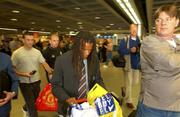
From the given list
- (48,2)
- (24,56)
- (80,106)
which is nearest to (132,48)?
(24,56)

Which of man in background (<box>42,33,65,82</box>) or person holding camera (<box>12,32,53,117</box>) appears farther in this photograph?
man in background (<box>42,33,65,82</box>)

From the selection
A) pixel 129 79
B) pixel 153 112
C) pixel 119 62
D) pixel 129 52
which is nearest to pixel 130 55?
pixel 129 52

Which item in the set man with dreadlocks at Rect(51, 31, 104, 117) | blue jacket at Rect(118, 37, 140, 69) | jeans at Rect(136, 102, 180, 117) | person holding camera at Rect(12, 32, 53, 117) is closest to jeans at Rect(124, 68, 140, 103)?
blue jacket at Rect(118, 37, 140, 69)

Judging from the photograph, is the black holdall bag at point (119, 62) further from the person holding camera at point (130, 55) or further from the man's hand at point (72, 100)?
the man's hand at point (72, 100)

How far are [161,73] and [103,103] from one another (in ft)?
1.84

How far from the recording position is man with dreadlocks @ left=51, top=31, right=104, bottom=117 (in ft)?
8.71

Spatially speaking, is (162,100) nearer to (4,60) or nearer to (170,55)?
(170,55)

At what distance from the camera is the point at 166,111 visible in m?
2.01

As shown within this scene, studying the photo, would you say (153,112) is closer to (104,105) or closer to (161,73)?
(161,73)

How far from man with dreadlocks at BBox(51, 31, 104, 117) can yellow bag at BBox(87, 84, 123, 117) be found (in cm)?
32

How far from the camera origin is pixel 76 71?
269 cm

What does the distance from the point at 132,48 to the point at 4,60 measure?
330cm

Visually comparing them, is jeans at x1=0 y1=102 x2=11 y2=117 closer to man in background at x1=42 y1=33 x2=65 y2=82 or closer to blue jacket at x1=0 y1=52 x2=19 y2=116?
blue jacket at x1=0 y1=52 x2=19 y2=116

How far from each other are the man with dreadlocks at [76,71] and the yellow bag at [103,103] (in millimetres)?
316
